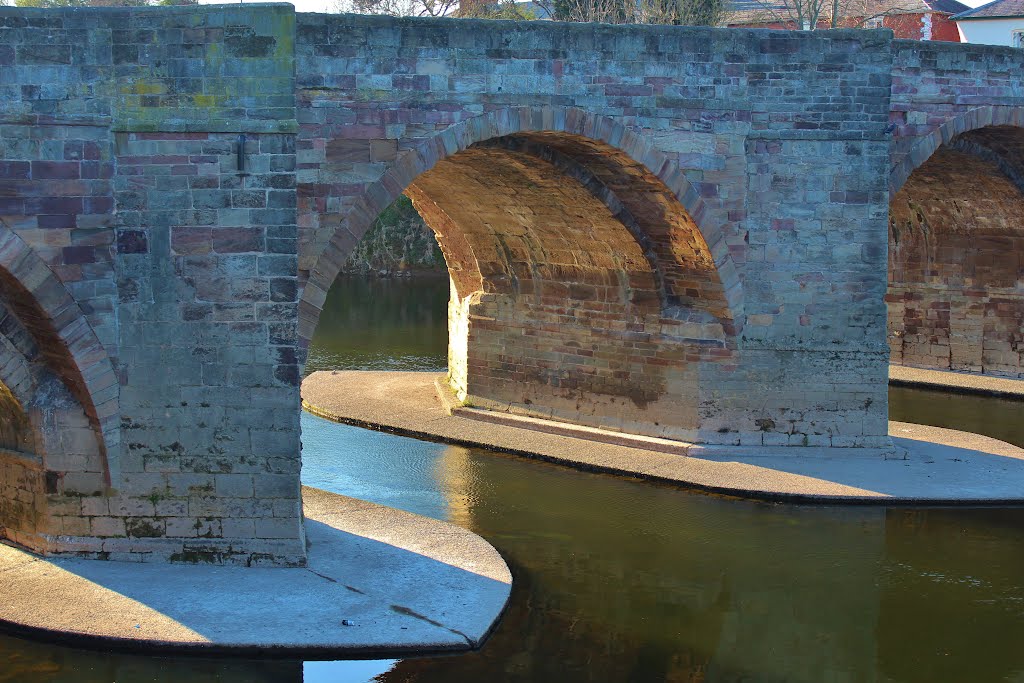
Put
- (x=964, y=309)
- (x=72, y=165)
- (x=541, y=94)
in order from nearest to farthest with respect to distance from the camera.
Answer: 1. (x=72, y=165)
2. (x=541, y=94)
3. (x=964, y=309)

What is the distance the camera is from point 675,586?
37.3 ft

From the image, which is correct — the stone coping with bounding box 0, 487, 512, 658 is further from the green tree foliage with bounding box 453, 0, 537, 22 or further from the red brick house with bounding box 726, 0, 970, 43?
the red brick house with bounding box 726, 0, 970, 43

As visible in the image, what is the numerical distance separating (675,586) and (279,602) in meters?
3.55

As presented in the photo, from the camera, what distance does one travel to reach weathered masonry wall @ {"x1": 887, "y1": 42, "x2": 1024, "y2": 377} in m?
18.9

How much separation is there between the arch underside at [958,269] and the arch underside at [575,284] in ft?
21.2

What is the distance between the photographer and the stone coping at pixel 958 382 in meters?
20.3

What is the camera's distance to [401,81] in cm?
1250

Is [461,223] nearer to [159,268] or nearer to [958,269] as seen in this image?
[159,268]

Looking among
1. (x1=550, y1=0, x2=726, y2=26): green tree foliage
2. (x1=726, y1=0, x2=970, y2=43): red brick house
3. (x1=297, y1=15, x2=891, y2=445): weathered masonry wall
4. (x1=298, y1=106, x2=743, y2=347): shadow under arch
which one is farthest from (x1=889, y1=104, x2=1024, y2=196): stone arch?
(x1=726, y1=0, x2=970, y2=43): red brick house

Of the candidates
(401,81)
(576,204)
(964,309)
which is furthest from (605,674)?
(964,309)

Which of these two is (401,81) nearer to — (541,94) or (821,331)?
(541,94)

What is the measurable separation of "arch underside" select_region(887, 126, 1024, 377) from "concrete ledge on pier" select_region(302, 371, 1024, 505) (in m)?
5.20

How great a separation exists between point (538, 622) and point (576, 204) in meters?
6.66

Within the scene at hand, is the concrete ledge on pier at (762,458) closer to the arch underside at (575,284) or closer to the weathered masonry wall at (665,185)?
the weathered masonry wall at (665,185)
